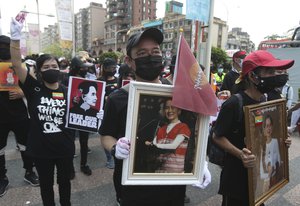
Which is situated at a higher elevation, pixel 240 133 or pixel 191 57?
pixel 191 57

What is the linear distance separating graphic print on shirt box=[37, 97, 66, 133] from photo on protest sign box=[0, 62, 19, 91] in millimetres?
1197

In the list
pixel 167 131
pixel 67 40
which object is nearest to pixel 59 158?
pixel 167 131

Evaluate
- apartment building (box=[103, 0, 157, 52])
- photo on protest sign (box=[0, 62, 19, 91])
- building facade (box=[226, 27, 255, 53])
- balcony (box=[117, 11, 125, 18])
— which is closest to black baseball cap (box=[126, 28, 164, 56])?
photo on protest sign (box=[0, 62, 19, 91])

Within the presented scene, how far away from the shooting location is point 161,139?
1.46 metres

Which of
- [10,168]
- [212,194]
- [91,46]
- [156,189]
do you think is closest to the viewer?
[156,189]

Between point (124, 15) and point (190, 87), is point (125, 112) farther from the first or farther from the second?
point (124, 15)

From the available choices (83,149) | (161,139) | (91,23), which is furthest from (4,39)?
(91,23)

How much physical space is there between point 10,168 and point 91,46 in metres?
107

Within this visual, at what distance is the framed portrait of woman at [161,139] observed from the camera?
1414 mm

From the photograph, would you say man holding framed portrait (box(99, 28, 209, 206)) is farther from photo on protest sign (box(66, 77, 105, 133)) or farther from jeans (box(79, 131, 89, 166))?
jeans (box(79, 131, 89, 166))

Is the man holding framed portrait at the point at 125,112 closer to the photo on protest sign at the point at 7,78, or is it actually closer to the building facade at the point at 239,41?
the photo on protest sign at the point at 7,78

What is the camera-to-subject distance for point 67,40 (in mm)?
10570

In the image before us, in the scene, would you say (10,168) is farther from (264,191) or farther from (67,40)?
(67,40)

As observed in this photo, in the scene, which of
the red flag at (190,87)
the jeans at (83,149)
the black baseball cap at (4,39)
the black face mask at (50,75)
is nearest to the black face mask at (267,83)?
the red flag at (190,87)
